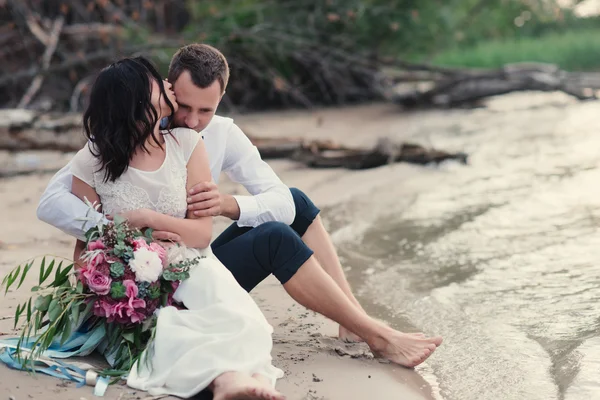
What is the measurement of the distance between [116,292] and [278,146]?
547 centimetres

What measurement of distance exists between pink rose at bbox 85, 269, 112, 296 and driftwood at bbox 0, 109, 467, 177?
4947 mm

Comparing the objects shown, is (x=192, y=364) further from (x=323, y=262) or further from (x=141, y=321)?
(x=323, y=262)

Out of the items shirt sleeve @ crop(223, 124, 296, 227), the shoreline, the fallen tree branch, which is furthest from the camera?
the fallen tree branch

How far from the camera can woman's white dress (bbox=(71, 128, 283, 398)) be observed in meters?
3.01

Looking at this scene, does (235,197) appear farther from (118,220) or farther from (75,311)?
(75,311)

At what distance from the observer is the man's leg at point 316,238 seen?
3844 millimetres

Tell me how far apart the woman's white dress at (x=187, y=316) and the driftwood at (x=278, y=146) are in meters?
4.74

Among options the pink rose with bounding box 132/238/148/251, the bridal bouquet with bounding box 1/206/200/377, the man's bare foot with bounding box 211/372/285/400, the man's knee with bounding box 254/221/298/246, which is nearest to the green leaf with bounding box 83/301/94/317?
the bridal bouquet with bounding box 1/206/200/377

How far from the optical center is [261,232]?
3465mm

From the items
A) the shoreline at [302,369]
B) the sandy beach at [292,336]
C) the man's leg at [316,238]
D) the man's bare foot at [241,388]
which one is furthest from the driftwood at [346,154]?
the man's bare foot at [241,388]

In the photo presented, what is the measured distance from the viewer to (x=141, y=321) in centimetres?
318

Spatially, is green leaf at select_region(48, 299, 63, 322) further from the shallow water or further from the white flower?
the shallow water

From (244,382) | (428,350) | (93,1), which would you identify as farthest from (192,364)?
(93,1)

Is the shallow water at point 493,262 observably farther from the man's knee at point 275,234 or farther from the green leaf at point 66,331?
the green leaf at point 66,331
